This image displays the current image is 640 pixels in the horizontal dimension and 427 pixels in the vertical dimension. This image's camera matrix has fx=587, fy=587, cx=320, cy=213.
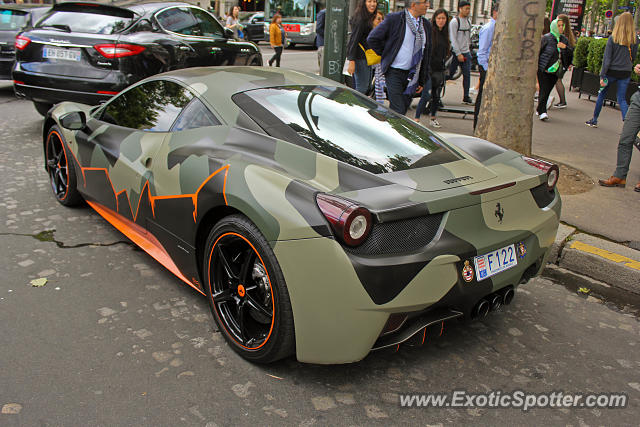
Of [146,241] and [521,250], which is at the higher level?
[521,250]

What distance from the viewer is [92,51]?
7129mm

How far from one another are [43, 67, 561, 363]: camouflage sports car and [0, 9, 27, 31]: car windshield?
8.22 meters

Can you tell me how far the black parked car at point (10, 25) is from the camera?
33.6ft

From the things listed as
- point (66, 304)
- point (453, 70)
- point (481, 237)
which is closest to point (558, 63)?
point (453, 70)

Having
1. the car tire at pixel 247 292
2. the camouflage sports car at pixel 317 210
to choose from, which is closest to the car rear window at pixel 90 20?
the camouflage sports car at pixel 317 210

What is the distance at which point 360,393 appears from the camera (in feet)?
9.06

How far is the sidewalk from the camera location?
4.29 metres

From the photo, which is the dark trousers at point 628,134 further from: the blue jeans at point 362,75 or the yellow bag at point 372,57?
the blue jeans at point 362,75

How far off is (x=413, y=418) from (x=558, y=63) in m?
9.56

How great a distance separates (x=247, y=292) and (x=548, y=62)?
9.01 m

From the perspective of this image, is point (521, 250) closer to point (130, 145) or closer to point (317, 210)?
point (317, 210)

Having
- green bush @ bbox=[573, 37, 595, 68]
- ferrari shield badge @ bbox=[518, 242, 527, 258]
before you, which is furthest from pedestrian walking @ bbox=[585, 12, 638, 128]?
ferrari shield badge @ bbox=[518, 242, 527, 258]

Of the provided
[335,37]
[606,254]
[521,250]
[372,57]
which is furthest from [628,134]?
[335,37]

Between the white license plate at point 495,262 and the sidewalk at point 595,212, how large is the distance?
5.54 ft
